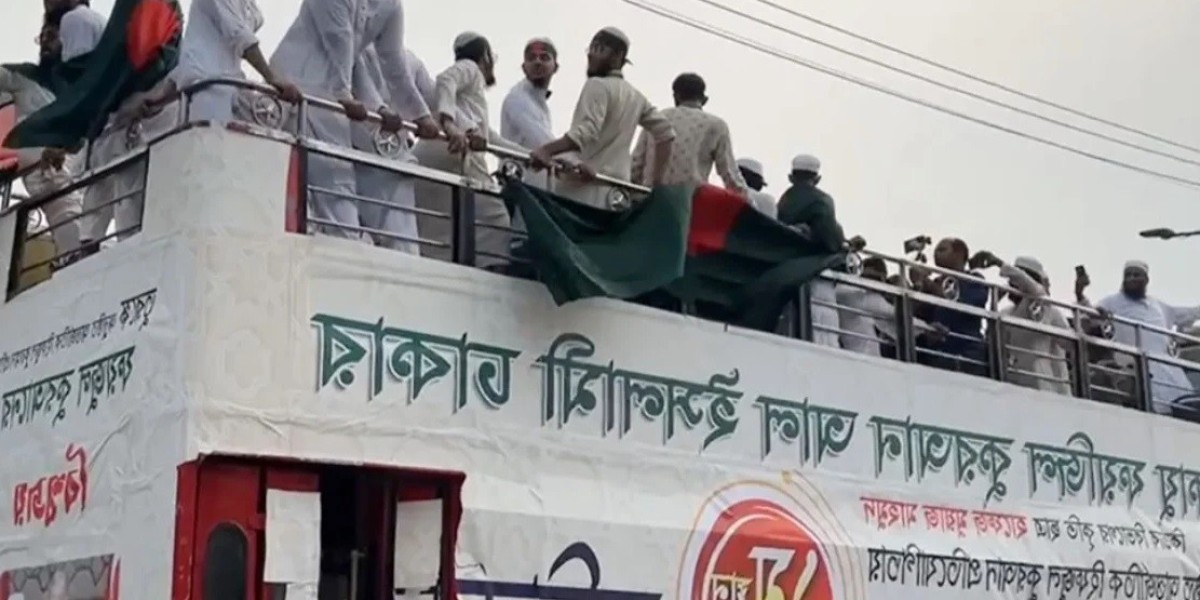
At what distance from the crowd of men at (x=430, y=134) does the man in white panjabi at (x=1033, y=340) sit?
378 millimetres

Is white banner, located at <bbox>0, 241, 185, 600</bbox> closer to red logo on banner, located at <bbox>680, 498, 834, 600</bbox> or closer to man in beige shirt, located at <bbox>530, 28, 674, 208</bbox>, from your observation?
man in beige shirt, located at <bbox>530, 28, 674, 208</bbox>

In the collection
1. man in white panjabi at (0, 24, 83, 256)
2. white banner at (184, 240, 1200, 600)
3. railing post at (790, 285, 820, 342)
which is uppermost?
man in white panjabi at (0, 24, 83, 256)

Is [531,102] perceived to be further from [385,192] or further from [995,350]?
[995,350]

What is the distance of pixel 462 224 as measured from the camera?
643cm

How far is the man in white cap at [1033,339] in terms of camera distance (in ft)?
29.1

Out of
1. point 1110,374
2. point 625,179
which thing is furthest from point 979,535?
point 625,179

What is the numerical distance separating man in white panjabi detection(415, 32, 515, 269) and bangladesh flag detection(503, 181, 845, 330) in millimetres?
137

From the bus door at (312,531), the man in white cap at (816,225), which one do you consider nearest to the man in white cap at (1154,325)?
the man in white cap at (816,225)

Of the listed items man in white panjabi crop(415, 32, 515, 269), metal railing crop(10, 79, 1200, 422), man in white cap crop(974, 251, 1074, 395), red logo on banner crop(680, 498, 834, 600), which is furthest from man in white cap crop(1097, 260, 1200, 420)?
man in white panjabi crop(415, 32, 515, 269)

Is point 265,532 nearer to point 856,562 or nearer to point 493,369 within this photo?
point 493,369

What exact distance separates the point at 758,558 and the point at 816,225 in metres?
1.64

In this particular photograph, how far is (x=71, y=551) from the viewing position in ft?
19.1

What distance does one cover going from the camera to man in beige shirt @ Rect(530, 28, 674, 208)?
22.5 feet

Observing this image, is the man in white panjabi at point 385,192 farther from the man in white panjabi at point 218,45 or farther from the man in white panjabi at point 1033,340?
the man in white panjabi at point 1033,340
